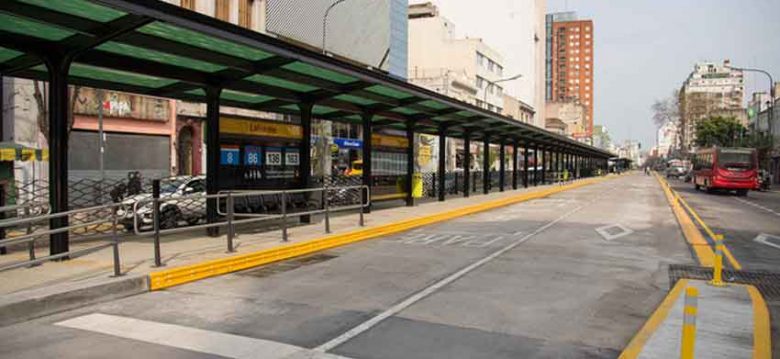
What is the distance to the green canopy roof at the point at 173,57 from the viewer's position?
8438mm

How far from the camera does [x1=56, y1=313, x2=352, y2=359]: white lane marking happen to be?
17.8 feet

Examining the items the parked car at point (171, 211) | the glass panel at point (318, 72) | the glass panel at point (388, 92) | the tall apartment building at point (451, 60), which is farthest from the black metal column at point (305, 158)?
the tall apartment building at point (451, 60)

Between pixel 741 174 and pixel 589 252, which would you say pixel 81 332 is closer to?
pixel 589 252

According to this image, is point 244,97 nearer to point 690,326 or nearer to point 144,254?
point 144,254

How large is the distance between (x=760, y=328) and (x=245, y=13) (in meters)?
36.6

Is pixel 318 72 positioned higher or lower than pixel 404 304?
higher

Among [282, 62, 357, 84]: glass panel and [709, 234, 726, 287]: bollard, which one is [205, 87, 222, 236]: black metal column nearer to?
[282, 62, 357, 84]: glass panel

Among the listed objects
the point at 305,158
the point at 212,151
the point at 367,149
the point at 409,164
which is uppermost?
the point at 367,149

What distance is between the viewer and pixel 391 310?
7012 millimetres

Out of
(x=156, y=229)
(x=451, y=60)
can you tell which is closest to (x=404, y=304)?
(x=156, y=229)

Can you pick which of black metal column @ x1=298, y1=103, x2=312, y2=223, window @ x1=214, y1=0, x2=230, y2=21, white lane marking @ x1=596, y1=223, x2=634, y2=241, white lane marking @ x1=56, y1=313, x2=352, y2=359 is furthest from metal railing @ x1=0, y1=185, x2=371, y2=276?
window @ x1=214, y1=0, x2=230, y2=21

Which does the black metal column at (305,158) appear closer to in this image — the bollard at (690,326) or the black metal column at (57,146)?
the black metal column at (57,146)

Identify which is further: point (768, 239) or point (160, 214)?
point (160, 214)

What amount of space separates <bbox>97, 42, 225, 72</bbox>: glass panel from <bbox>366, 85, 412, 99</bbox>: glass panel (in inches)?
202
